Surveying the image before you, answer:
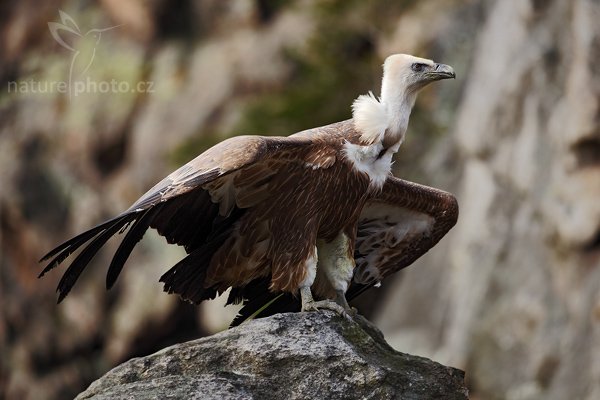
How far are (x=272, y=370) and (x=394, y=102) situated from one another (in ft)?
7.17

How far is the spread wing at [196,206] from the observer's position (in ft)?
19.6

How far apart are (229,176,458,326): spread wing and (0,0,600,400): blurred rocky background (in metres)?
3.85

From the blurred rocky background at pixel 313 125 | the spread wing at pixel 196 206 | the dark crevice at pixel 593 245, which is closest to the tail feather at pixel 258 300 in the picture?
the spread wing at pixel 196 206

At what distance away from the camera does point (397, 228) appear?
7.77 metres

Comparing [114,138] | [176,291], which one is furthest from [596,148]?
[114,138]

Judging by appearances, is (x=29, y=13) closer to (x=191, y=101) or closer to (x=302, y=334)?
(x=191, y=101)

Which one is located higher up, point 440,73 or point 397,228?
point 440,73

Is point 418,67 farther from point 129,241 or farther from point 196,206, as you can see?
point 129,241

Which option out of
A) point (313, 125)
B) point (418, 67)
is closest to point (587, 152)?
point (418, 67)

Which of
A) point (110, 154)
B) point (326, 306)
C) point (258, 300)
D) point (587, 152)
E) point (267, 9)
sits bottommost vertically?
point (326, 306)

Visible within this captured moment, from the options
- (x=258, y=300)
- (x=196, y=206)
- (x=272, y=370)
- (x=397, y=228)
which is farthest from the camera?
(x=397, y=228)

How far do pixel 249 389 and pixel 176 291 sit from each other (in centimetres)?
155

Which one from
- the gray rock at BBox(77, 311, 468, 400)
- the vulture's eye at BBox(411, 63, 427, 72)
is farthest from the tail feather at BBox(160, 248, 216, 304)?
the vulture's eye at BBox(411, 63, 427, 72)

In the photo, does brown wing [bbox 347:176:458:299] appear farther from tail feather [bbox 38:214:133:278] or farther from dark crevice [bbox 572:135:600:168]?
dark crevice [bbox 572:135:600:168]
